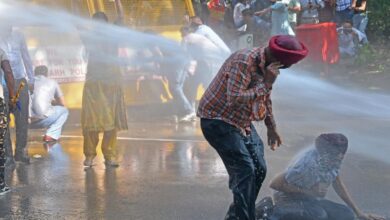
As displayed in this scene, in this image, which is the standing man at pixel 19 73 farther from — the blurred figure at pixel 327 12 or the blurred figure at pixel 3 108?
the blurred figure at pixel 327 12

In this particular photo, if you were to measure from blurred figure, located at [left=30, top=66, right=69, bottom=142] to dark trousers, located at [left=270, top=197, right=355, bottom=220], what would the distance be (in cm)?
463

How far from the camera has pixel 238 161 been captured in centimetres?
457

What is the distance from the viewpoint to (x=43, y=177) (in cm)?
691

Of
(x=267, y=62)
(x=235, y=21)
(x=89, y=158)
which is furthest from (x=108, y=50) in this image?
(x=235, y=21)

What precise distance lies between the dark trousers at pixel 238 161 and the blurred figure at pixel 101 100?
8.86 feet

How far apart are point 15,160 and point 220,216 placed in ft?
9.81

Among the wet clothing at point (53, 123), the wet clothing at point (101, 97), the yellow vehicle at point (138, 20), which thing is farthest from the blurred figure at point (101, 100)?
the yellow vehicle at point (138, 20)

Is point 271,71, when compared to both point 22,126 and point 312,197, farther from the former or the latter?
point 22,126

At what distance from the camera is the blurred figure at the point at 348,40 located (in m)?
15.0

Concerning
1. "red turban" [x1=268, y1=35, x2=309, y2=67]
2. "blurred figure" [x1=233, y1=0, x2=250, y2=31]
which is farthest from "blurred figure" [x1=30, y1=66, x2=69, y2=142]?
"blurred figure" [x1=233, y1=0, x2=250, y2=31]

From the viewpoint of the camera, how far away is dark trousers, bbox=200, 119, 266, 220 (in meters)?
4.56

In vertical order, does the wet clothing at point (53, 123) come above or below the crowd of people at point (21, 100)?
below

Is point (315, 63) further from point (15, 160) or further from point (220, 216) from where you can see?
point (220, 216)

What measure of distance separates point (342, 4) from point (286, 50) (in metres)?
11.7
